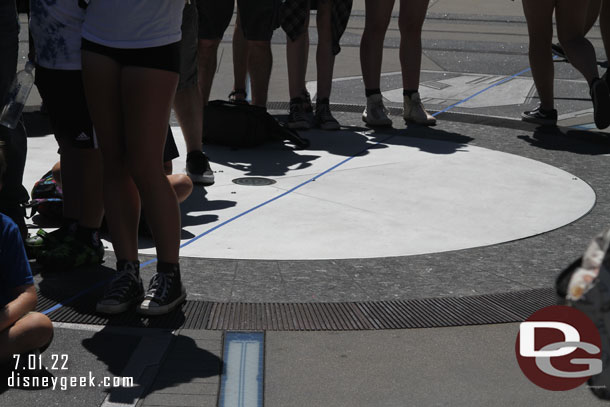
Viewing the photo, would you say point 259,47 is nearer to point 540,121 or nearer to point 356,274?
point 540,121

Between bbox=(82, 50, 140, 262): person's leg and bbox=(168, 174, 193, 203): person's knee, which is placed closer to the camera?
bbox=(82, 50, 140, 262): person's leg

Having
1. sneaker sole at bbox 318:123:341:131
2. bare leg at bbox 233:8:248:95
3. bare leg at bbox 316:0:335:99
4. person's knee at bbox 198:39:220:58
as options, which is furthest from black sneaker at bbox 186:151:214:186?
bare leg at bbox 233:8:248:95

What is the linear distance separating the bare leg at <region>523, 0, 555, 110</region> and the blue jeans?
433 cm

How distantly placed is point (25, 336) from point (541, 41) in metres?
5.32

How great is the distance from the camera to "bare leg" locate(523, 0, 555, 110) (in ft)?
24.3

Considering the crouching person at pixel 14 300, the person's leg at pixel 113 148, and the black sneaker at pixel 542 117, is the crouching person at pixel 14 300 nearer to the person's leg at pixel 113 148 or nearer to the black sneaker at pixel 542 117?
the person's leg at pixel 113 148

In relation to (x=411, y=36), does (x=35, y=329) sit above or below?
below

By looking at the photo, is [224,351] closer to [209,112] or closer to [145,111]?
[145,111]

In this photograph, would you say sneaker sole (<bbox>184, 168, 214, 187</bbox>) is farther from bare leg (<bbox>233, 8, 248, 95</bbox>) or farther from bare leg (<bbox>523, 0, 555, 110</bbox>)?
bare leg (<bbox>523, 0, 555, 110</bbox>)

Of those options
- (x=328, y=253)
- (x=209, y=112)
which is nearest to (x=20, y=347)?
(x=328, y=253)

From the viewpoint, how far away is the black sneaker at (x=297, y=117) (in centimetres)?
720

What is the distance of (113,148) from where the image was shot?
3.80m

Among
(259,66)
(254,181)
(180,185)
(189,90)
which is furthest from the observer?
(259,66)

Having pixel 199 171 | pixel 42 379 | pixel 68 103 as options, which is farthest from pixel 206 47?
pixel 42 379
